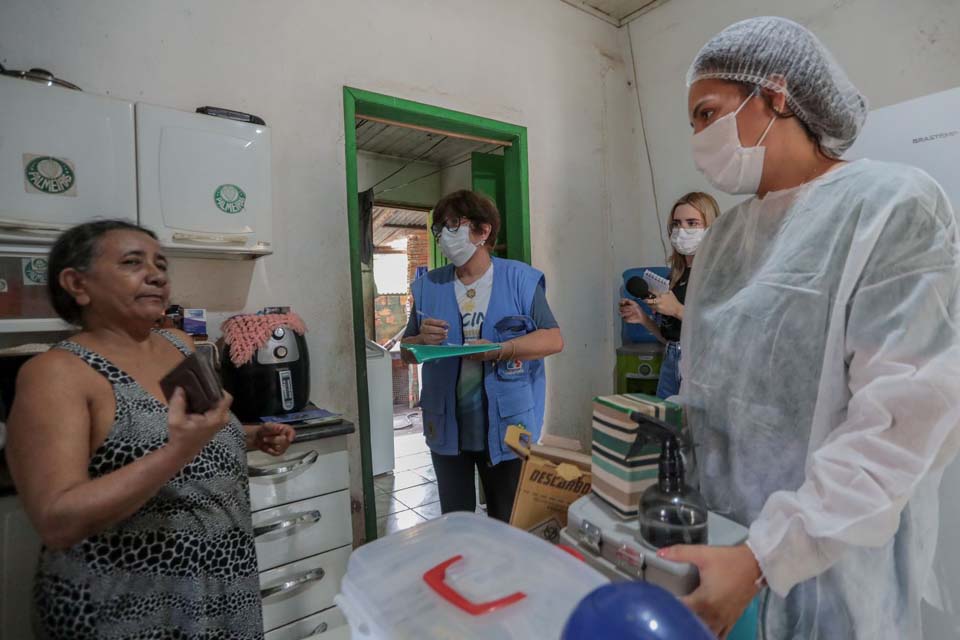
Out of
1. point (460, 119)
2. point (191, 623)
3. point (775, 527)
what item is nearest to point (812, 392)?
point (775, 527)

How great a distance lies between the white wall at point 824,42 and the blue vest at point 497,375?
165 centimetres

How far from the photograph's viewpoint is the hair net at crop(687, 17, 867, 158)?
2.38ft

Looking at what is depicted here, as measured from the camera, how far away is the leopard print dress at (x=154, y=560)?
897 millimetres

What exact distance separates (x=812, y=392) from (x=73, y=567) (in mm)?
1262

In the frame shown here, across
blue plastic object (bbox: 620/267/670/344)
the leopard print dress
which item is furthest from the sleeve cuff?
blue plastic object (bbox: 620/267/670/344)

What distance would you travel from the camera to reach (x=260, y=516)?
1613 mm

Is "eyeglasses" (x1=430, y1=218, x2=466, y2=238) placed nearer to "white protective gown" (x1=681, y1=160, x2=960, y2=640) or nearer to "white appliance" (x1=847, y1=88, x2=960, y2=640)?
"white protective gown" (x1=681, y1=160, x2=960, y2=640)

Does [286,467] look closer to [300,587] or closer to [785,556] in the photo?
[300,587]

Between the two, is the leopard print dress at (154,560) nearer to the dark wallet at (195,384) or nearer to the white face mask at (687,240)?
the dark wallet at (195,384)

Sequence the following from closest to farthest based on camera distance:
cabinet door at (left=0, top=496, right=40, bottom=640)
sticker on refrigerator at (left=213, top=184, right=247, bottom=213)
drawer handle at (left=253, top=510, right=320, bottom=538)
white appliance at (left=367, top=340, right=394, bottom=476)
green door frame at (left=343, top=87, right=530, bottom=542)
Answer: cabinet door at (left=0, top=496, right=40, bottom=640) < drawer handle at (left=253, top=510, right=320, bottom=538) < sticker on refrigerator at (left=213, top=184, right=247, bottom=213) < green door frame at (left=343, top=87, right=530, bottom=542) < white appliance at (left=367, top=340, right=394, bottom=476)

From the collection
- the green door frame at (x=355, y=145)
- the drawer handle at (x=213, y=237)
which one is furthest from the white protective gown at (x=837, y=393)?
the green door frame at (x=355, y=145)

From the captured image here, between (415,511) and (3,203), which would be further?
(415,511)

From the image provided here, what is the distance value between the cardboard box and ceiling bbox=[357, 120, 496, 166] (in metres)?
4.01

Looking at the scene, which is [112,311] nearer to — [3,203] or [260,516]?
[3,203]
